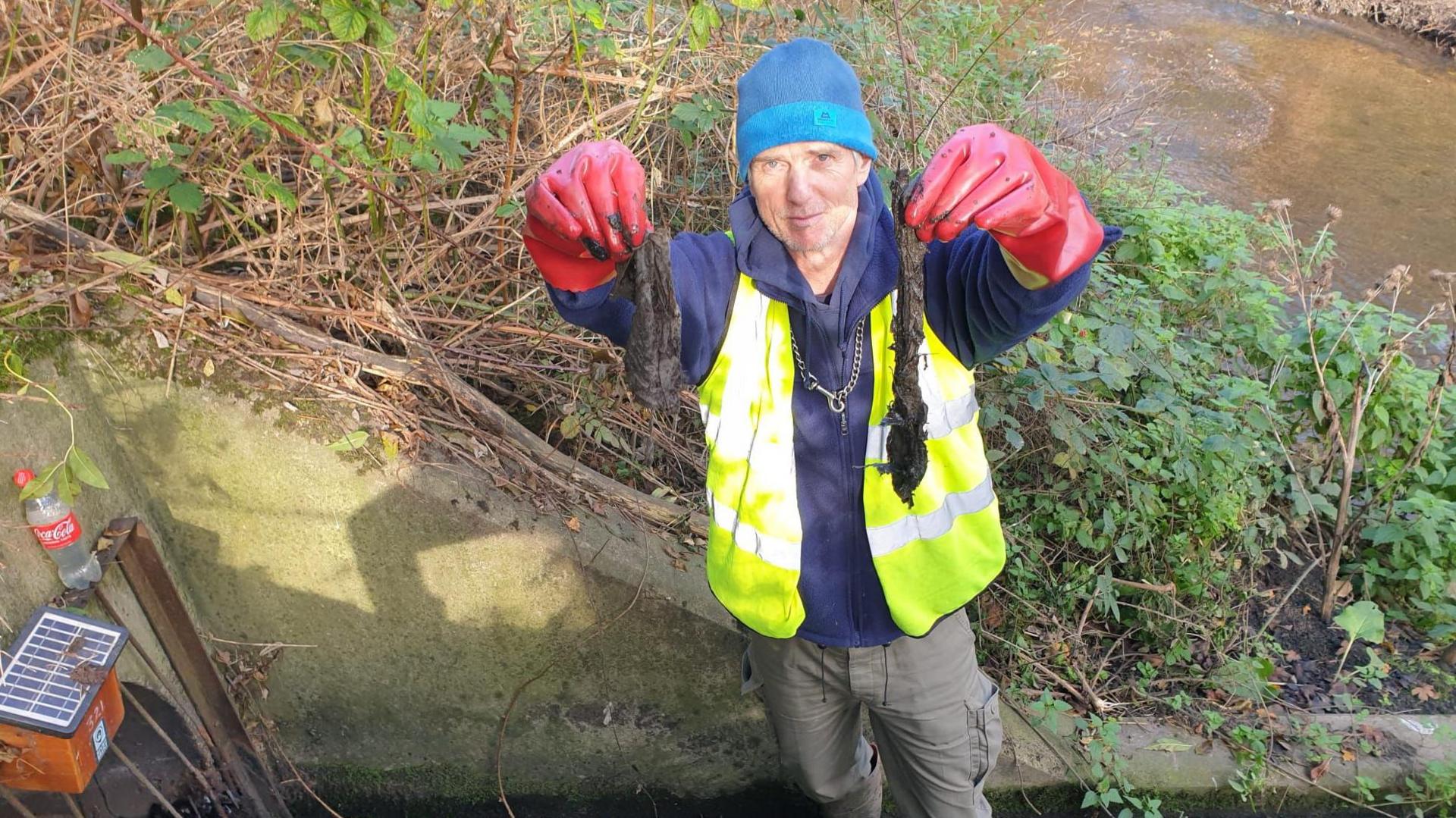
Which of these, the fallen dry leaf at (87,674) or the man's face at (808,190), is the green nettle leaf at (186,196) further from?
the man's face at (808,190)

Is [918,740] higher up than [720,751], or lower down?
higher up

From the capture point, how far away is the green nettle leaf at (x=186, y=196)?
2750mm

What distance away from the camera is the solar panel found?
7.04 ft

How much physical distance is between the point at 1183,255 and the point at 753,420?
9.98 feet

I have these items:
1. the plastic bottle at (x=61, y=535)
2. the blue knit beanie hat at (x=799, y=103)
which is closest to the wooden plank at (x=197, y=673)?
the plastic bottle at (x=61, y=535)

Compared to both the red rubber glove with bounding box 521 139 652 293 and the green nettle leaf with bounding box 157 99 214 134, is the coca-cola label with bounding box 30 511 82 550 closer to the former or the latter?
the green nettle leaf with bounding box 157 99 214 134

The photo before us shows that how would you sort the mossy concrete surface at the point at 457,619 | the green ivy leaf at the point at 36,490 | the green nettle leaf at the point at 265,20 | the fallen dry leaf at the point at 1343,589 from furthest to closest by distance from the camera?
1. the fallen dry leaf at the point at 1343,589
2. the mossy concrete surface at the point at 457,619
3. the green ivy leaf at the point at 36,490
4. the green nettle leaf at the point at 265,20

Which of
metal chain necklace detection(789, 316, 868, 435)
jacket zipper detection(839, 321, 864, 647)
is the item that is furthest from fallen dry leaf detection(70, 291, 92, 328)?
jacket zipper detection(839, 321, 864, 647)

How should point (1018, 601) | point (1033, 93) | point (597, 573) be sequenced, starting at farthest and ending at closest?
1. point (1033, 93)
2. point (1018, 601)
3. point (597, 573)

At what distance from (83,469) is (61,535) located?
0.67 feet

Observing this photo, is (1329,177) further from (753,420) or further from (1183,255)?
(753,420)

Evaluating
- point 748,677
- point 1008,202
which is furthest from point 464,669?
point 1008,202

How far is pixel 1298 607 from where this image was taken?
151 inches

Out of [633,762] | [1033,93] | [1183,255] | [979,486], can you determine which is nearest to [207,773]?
[633,762]
